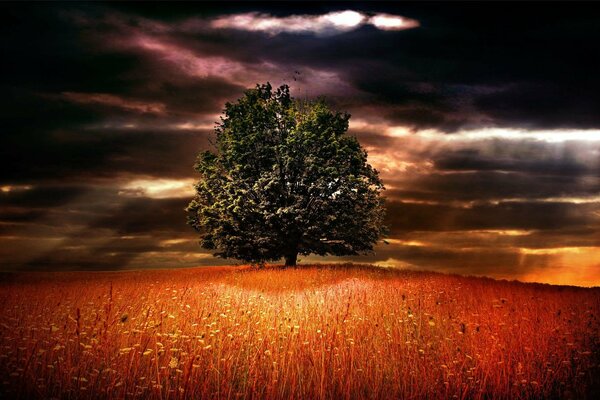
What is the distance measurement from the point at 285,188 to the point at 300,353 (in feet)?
69.3

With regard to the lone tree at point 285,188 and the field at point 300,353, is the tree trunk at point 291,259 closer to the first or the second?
the lone tree at point 285,188

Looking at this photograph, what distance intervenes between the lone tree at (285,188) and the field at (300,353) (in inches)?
576

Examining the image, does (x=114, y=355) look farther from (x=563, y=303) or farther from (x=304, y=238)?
(x=304, y=238)

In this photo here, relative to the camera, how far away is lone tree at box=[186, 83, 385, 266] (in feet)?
91.7

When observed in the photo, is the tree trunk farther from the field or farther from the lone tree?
the field

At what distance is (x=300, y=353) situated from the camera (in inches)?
304

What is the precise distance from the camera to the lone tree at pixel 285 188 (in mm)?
27953

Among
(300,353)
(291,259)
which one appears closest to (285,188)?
(291,259)

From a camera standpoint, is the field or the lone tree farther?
the lone tree

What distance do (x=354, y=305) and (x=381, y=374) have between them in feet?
19.6

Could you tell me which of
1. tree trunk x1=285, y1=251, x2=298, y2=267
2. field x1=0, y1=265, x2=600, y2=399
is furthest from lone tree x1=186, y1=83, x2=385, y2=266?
field x1=0, y1=265, x2=600, y2=399

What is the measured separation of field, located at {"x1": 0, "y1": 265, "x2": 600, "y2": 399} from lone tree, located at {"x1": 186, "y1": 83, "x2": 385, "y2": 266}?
14.6 metres

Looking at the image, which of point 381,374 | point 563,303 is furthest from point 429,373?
point 563,303

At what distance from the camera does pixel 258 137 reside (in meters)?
28.5
